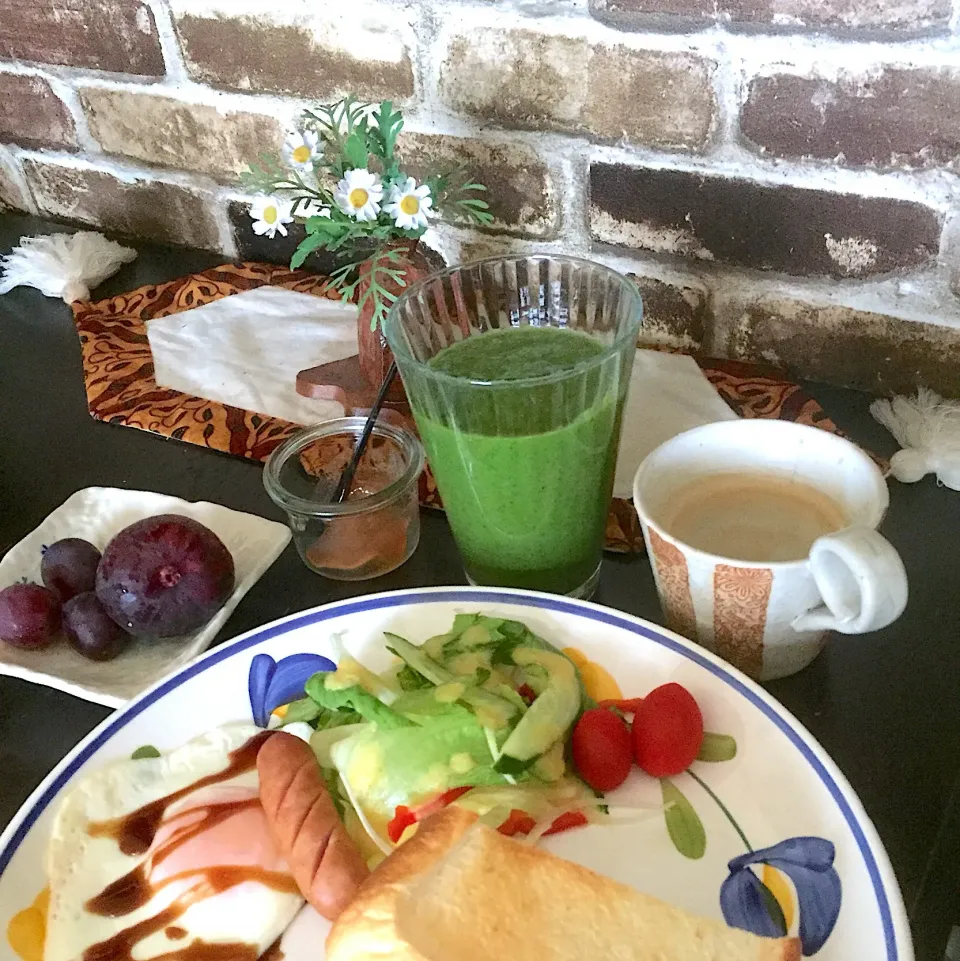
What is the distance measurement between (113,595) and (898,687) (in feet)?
1.80

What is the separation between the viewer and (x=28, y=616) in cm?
72

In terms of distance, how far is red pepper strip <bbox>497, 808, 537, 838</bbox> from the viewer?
1.82 ft

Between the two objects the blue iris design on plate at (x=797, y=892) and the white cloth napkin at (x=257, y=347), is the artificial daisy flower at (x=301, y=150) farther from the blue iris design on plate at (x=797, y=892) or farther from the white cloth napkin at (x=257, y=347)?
the blue iris design on plate at (x=797, y=892)

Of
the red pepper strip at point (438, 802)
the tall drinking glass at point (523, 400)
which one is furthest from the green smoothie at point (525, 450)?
the red pepper strip at point (438, 802)

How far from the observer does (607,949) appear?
1.61 ft

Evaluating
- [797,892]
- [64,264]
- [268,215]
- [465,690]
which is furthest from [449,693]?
[64,264]

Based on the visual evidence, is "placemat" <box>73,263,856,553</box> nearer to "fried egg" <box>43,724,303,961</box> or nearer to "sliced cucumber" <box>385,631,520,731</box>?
"sliced cucumber" <box>385,631,520,731</box>

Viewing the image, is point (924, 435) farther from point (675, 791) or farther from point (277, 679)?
point (277, 679)

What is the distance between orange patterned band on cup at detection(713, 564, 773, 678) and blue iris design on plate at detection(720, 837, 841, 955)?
0.13 metres

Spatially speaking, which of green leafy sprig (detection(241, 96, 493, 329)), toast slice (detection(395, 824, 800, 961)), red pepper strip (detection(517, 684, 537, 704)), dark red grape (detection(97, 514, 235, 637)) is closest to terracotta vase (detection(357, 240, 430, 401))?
green leafy sprig (detection(241, 96, 493, 329))

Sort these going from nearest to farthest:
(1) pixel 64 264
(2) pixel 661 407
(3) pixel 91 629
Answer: (3) pixel 91 629
(2) pixel 661 407
(1) pixel 64 264

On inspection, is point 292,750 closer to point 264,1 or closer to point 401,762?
point 401,762

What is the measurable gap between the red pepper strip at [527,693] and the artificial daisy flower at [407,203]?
1.30 feet

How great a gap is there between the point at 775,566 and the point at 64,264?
101cm
